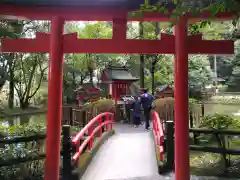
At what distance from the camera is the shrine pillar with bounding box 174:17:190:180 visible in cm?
448

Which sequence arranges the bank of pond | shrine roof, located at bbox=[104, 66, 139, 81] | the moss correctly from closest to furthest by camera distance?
the bank of pond → the moss → shrine roof, located at bbox=[104, 66, 139, 81]

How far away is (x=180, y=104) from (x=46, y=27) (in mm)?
15881

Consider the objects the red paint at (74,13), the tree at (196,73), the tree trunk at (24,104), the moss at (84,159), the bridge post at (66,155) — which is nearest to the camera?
the red paint at (74,13)

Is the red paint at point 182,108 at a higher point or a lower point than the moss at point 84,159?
higher

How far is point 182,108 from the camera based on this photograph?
14.8 feet

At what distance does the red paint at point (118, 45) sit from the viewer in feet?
14.8

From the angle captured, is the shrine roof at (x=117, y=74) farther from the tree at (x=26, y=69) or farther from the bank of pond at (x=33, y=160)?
the bank of pond at (x=33, y=160)

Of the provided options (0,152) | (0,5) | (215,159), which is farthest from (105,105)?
(0,5)

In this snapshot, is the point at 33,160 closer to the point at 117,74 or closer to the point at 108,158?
the point at 108,158

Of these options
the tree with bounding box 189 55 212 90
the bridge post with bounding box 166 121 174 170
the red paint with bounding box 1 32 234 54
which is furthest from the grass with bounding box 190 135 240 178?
the tree with bounding box 189 55 212 90

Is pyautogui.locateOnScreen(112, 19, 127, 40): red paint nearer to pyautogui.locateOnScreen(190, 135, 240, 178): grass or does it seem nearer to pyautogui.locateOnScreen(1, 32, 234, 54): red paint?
pyautogui.locateOnScreen(1, 32, 234, 54): red paint

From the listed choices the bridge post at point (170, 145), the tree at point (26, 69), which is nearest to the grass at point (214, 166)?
the bridge post at point (170, 145)

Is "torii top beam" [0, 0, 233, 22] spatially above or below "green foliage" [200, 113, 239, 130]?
above

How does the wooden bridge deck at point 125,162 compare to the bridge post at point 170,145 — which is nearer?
the wooden bridge deck at point 125,162
